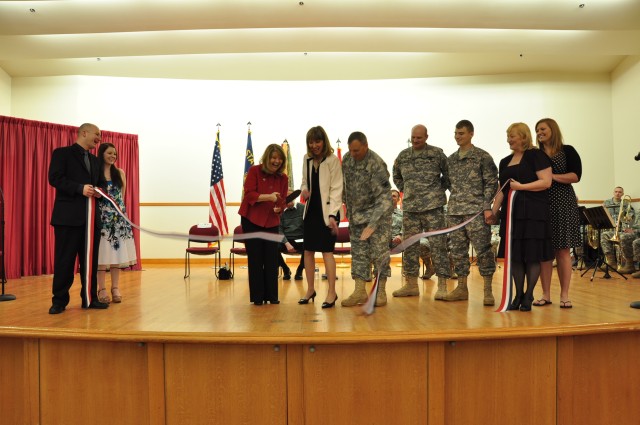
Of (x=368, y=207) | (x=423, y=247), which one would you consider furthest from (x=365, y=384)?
(x=423, y=247)

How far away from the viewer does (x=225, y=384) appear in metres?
3.12

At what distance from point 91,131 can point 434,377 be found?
10.4 feet

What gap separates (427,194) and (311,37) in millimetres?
4527

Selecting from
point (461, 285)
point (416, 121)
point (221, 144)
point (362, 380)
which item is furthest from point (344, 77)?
point (362, 380)

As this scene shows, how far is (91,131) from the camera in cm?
440

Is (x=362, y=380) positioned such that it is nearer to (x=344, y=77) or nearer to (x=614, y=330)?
(x=614, y=330)

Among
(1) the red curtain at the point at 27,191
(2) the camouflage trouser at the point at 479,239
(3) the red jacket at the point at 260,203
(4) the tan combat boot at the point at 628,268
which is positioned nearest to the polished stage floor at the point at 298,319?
(2) the camouflage trouser at the point at 479,239

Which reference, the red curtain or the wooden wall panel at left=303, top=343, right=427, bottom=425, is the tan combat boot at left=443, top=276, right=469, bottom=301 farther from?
the red curtain

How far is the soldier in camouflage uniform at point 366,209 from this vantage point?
4.38 metres

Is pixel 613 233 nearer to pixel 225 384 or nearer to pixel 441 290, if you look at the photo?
pixel 441 290

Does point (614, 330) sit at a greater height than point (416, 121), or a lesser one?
lesser

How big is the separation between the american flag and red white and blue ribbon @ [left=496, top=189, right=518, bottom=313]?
618 cm

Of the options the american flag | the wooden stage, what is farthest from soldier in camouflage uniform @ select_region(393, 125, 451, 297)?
the american flag

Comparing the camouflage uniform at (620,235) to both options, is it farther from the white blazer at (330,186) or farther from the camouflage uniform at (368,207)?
the white blazer at (330,186)
